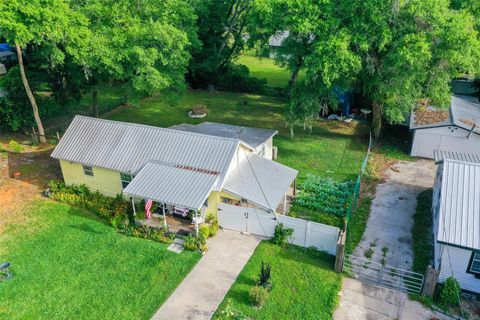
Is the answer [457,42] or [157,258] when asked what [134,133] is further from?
[457,42]

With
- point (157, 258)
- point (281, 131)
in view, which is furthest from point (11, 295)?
point (281, 131)

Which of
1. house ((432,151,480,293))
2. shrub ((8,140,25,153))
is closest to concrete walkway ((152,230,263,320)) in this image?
house ((432,151,480,293))

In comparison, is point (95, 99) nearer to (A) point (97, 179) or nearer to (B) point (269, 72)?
(A) point (97, 179)

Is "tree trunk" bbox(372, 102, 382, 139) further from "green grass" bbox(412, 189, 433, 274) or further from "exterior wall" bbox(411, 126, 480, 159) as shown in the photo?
"green grass" bbox(412, 189, 433, 274)

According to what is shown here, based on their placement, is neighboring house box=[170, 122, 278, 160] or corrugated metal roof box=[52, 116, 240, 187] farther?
neighboring house box=[170, 122, 278, 160]

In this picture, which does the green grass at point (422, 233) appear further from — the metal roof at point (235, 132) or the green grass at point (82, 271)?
the green grass at point (82, 271)
